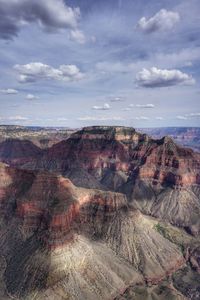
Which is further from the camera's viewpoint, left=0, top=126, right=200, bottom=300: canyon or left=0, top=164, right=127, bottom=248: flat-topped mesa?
left=0, top=164, right=127, bottom=248: flat-topped mesa

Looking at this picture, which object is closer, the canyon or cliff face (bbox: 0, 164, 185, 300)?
cliff face (bbox: 0, 164, 185, 300)

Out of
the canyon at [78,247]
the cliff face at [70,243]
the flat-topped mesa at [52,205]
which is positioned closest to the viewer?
the cliff face at [70,243]

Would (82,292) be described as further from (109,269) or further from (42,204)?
(42,204)

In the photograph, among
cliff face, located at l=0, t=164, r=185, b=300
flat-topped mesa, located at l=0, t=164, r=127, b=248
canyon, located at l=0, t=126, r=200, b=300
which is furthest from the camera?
flat-topped mesa, located at l=0, t=164, r=127, b=248

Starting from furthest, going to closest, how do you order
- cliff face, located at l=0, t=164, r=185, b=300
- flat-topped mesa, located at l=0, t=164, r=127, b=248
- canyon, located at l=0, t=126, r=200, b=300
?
flat-topped mesa, located at l=0, t=164, r=127, b=248
canyon, located at l=0, t=126, r=200, b=300
cliff face, located at l=0, t=164, r=185, b=300

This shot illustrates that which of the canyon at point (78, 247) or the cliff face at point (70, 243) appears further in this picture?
the canyon at point (78, 247)

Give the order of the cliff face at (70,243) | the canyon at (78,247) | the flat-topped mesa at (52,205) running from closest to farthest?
the cliff face at (70,243)
the canyon at (78,247)
the flat-topped mesa at (52,205)

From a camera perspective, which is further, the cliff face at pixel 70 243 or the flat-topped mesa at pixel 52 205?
the flat-topped mesa at pixel 52 205

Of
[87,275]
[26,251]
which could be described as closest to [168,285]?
[87,275]
